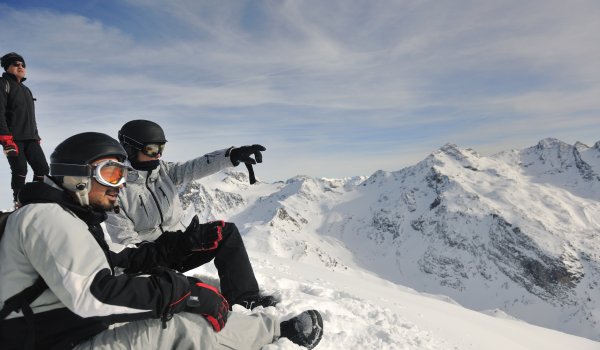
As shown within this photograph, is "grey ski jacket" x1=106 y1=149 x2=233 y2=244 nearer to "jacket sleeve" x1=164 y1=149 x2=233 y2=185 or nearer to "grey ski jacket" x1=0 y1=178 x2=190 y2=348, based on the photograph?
"jacket sleeve" x1=164 y1=149 x2=233 y2=185

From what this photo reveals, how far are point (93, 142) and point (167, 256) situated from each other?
1.97m

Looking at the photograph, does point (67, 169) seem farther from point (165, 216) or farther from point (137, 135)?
point (165, 216)

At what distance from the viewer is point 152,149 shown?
20.4 feet

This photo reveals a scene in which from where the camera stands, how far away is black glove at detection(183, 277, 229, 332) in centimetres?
362

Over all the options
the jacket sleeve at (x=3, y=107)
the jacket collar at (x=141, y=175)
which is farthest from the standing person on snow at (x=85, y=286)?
the jacket sleeve at (x=3, y=107)

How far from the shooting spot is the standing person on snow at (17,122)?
7989mm

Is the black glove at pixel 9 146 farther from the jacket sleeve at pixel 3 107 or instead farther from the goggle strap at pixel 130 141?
the goggle strap at pixel 130 141

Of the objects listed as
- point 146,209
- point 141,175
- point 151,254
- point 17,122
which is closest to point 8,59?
point 17,122

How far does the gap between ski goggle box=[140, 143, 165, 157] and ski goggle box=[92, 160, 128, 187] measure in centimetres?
225

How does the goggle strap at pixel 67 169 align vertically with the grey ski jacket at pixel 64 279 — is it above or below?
above

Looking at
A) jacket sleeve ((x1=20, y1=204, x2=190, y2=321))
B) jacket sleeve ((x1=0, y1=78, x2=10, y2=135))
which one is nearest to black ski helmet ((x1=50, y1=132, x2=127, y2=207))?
jacket sleeve ((x1=20, y1=204, x2=190, y2=321))

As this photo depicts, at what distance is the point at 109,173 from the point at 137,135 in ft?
7.89

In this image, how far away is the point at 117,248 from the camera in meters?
4.93

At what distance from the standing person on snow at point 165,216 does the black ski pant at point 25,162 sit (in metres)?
3.47
